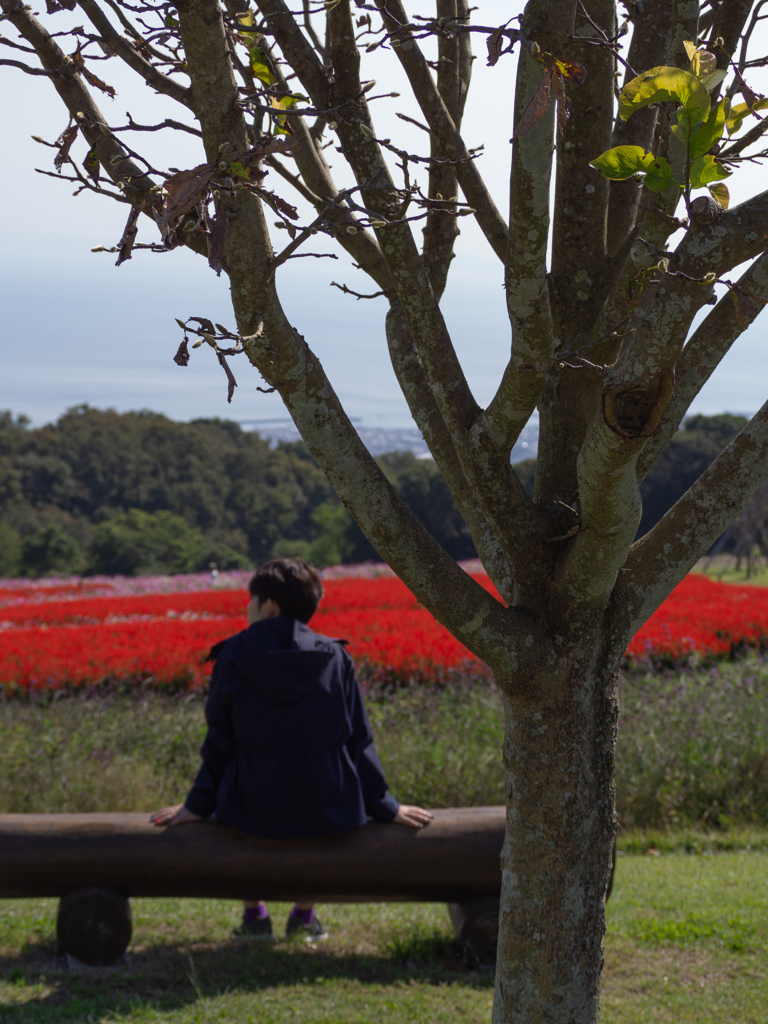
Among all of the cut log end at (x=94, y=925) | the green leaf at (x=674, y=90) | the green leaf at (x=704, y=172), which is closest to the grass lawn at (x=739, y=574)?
the cut log end at (x=94, y=925)

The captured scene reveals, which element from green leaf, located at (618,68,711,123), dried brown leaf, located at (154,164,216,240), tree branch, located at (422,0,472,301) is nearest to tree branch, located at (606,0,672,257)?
tree branch, located at (422,0,472,301)

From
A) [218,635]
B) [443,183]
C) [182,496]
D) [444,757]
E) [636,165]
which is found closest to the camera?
[636,165]

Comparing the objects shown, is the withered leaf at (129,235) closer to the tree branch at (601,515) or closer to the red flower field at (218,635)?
the tree branch at (601,515)

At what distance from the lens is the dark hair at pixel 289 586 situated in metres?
3.53

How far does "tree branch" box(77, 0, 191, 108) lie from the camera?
2064 mm

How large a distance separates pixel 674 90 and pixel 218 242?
2.26 feet

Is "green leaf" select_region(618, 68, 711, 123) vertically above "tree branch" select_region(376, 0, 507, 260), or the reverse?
"tree branch" select_region(376, 0, 507, 260)

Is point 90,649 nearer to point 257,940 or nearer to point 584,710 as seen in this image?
point 257,940

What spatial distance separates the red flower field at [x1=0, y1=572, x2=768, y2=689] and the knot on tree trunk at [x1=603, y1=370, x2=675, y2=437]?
6.36 m

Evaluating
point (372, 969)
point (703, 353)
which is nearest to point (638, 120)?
point (703, 353)

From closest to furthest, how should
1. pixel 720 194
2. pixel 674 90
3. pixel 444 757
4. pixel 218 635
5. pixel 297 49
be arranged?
1. pixel 674 90
2. pixel 720 194
3. pixel 297 49
4. pixel 444 757
5. pixel 218 635

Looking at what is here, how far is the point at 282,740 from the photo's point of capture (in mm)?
3354

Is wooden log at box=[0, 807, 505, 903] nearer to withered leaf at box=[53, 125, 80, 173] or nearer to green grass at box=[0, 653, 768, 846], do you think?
green grass at box=[0, 653, 768, 846]

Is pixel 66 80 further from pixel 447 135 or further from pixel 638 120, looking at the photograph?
pixel 638 120
